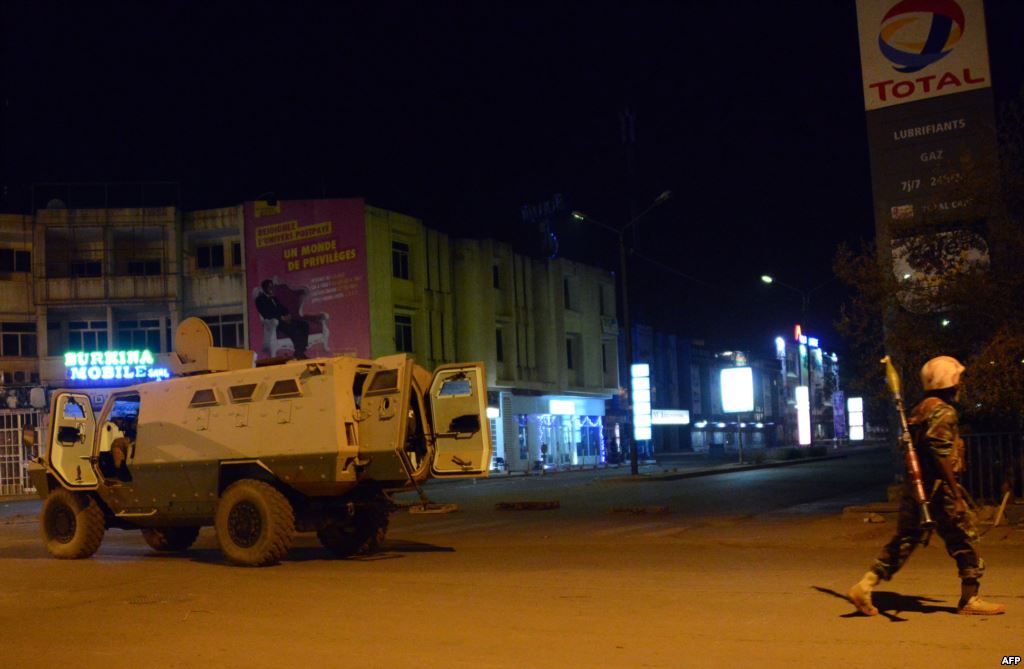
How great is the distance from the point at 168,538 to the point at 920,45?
1450 cm

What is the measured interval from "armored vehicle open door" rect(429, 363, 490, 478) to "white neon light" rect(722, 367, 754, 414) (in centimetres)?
3629

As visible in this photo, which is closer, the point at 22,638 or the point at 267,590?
the point at 22,638

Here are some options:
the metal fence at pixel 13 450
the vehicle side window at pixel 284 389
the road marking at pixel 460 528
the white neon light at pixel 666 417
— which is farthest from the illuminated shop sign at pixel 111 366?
the vehicle side window at pixel 284 389

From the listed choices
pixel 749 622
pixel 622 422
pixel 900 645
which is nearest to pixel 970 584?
pixel 900 645

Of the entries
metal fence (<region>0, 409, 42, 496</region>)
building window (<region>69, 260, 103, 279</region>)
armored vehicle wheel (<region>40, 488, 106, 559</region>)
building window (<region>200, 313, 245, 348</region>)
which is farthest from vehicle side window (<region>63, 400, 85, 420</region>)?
building window (<region>69, 260, 103, 279</region>)

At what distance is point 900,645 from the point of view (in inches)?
280

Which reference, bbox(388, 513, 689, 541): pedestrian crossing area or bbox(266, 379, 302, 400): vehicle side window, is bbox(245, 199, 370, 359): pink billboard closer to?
bbox(388, 513, 689, 541): pedestrian crossing area

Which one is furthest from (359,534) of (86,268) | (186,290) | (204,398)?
(86,268)

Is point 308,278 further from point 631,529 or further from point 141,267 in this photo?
point 631,529

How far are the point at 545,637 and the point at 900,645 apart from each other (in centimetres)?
251

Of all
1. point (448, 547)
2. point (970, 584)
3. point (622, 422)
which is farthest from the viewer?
point (622, 422)

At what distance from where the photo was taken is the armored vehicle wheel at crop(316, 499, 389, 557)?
14320mm

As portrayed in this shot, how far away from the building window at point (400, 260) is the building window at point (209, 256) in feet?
25.9

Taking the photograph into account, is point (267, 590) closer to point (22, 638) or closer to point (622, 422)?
point (22, 638)
